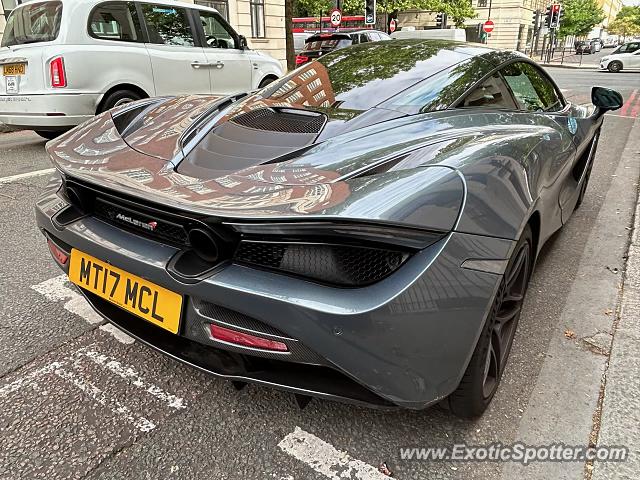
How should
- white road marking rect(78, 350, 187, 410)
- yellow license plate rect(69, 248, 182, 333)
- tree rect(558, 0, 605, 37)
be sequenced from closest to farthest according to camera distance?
1. yellow license plate rect(69, 248, 182, 333)
2. white road marking rect(78, 350, 187, 410)
3. tree rect(558, 0, 605, 37)

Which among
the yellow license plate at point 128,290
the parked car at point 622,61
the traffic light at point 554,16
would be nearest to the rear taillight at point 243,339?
the yellow license plate at point 128,290

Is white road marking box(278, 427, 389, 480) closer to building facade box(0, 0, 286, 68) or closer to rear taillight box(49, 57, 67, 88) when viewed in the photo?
rear taillight box(49, 57, 67, 88)

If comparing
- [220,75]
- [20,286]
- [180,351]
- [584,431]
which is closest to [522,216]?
[584,431]

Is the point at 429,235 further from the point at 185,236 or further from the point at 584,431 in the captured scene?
the point at 584,431

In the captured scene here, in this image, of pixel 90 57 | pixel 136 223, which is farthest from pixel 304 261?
pixel 90 57

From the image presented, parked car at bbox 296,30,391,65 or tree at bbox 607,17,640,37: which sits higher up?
tree at bbox 607,17,640,37

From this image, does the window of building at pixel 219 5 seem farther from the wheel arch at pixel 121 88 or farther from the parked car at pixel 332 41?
the wheel arch at pixel 121 88

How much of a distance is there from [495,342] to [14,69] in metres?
6.56

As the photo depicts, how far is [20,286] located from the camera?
2.93m

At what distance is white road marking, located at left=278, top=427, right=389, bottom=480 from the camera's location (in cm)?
166

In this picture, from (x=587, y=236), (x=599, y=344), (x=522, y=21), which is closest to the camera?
(x=599, y=344)

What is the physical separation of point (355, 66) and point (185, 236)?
1.50m

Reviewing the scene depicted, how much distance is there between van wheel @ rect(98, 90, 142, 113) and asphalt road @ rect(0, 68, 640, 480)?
4121 millimetres

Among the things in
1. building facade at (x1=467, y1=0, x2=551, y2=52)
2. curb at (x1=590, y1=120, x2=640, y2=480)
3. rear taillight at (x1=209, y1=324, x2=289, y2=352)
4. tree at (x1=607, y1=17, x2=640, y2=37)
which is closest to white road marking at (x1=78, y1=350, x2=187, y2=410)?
rear taillight at (x1=209, y1=324, x2=289, y2=352)
